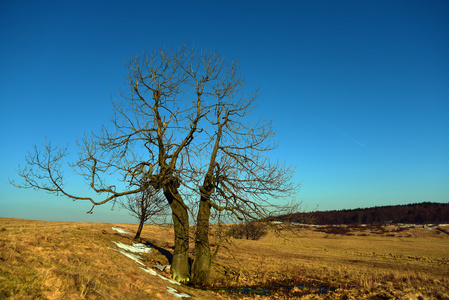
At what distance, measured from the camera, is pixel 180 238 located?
11.6 m

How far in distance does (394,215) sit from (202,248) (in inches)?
3879

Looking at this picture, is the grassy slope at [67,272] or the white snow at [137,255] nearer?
the grassy slope at [67,272]

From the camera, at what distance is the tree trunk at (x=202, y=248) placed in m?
11.6

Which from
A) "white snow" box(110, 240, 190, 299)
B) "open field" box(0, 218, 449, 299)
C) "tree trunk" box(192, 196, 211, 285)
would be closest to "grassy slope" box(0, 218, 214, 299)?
"open field" box(0, 218, 449, 299)

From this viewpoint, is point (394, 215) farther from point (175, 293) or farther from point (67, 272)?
point (67, 272)

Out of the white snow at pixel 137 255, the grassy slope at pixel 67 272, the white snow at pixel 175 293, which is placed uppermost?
the grassy slope at pixel 67 272

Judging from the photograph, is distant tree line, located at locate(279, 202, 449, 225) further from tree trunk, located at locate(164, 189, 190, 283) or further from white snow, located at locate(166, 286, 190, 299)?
white snow, located at locate(166, 286, 190, 299)

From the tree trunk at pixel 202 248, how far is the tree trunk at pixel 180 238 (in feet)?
1.35

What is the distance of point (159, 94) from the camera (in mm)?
11953

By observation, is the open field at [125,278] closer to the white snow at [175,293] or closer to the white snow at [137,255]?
the white snow at [175,293]

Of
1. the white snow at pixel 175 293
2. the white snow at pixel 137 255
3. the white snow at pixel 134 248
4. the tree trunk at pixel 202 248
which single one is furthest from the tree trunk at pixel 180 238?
the white snow at pixel 134 248

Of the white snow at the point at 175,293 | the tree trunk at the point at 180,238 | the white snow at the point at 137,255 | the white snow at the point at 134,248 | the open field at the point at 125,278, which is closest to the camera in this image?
the open field at the point at 125,278

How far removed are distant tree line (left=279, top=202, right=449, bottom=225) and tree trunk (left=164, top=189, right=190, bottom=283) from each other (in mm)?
81119

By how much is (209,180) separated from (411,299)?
8508mm
